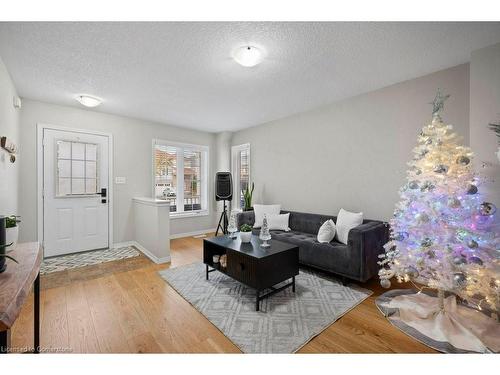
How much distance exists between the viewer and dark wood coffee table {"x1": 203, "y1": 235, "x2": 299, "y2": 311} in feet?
6.89

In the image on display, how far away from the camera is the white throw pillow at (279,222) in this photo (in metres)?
3.67

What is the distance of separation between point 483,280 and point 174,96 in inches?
151

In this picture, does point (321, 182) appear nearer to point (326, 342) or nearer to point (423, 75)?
point (423, 75)

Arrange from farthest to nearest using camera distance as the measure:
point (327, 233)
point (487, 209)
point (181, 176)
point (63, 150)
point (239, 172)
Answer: point (239, 172)
point (181, 176)
point (63, 150)
point (327, 233)
point (487, 209)

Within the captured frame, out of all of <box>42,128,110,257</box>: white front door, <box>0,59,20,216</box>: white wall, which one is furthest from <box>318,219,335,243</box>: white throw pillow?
<box>42,128,110,257</box>: white front door

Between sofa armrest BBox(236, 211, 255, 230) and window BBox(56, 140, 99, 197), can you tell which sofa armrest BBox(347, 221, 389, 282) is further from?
window BBox(56, 140, 99, 197)

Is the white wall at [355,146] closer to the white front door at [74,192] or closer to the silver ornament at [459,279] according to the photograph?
the silver ornament at [459,279]

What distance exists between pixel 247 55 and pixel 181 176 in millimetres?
3415

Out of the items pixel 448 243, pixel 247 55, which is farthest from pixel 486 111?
pixel 247 55

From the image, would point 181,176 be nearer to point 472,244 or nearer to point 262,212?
point 262,212

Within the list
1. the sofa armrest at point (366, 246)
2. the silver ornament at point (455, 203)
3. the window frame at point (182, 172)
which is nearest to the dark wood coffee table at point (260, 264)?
the sofa armrest at point (366, 246)

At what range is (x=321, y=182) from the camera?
12.2 feet

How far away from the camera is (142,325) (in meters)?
1.86
